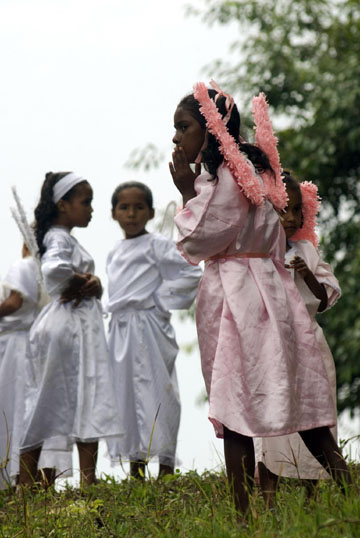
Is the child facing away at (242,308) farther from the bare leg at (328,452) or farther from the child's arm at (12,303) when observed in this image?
the child's arm at (12,303)

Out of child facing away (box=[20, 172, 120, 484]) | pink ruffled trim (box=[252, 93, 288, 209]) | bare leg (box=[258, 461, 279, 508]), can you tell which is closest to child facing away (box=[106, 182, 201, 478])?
child facing away (box=[20, 172, 120, 484])

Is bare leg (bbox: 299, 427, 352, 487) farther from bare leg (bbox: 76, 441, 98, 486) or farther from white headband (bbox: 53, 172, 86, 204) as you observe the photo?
white headband (bbox: 53, 172, 86, 204)

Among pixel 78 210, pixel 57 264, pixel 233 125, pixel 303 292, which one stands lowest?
pixel 303 292

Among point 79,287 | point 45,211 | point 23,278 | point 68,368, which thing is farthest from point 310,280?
point 23,278

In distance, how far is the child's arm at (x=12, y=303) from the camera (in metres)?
6.49

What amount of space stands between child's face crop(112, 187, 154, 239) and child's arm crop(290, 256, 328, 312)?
7.11ft

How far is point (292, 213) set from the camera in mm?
4852

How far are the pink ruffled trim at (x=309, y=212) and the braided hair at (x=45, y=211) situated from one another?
6.02 ft

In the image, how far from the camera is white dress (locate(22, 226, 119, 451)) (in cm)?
580

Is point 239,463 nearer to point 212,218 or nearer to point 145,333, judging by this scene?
point 212,218

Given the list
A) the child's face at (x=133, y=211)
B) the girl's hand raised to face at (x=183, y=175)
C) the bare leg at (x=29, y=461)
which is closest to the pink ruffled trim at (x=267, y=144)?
the girl's hand raised to face at (x=183, y=175)

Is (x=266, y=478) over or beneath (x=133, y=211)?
beneath

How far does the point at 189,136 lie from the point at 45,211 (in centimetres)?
223

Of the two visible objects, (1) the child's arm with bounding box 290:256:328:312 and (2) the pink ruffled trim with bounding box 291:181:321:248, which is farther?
(2) the pink ruffled trim with bounding box 291:181:321:248
